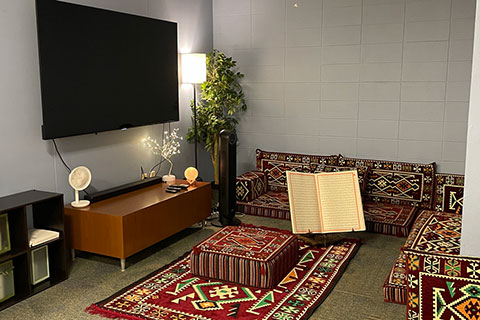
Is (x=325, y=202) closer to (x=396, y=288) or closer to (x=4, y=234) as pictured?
(x=396, y=288)

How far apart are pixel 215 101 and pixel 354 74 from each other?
5.04 feet

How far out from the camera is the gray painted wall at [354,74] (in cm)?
519

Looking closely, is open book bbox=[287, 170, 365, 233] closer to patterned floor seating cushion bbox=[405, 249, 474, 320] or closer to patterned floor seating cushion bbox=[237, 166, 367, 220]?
patterned floor seating cushion bbox=[237, 166, 367, 220]

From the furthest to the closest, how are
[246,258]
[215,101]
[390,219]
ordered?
1. [215,101]
2. [390,219]
3. [246,258]

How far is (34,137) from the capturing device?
13.4 ft

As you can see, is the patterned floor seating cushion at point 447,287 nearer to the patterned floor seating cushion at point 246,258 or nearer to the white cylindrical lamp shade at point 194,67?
the patterned floor seating cushion at point 246,258

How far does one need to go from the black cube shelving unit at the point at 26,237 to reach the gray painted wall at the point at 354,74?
2902mm

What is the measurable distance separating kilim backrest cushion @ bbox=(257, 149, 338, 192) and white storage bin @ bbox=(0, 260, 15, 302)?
10.2 feet

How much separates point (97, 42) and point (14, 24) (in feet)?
2.33

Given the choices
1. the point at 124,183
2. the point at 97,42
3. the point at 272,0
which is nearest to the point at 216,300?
the point at 124,183

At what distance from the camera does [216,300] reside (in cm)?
357

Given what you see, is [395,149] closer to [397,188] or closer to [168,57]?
[397,188]

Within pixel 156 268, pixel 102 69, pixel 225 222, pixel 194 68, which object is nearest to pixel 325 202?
pixel 225 222

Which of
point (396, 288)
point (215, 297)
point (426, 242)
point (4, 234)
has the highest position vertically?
point (4, 234)
